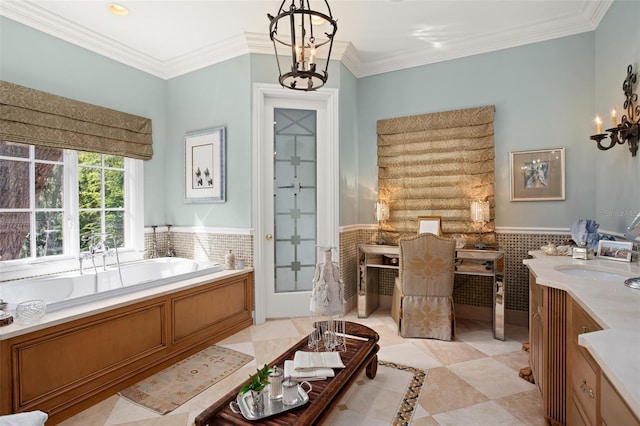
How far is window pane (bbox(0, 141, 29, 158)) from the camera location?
274 centimetres

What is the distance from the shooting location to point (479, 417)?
6.18ft

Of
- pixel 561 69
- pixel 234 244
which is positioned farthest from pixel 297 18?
pixel 561 69

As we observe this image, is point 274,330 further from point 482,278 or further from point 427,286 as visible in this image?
point 482,278

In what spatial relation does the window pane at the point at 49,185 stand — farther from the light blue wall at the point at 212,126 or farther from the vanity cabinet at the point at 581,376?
the vanity cabinet at the point at 581,376

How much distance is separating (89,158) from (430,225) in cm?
367

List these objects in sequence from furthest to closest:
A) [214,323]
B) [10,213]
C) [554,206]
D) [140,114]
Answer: [140,114]
[554,206]
[214,323]
[10,213]

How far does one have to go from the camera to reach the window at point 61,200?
9.21 ft

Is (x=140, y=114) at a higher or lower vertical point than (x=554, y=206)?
higher

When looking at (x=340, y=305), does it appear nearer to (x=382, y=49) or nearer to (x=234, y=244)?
(x=234, y=244)

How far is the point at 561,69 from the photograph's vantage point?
3.14 m

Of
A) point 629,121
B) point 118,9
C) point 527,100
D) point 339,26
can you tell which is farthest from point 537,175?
point 118,9

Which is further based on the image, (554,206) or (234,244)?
(234,244)

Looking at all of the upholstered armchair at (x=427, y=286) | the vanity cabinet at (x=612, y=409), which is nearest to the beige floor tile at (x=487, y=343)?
the upholstered armchair at (x=427, y=286)

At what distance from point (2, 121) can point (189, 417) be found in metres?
2.72
